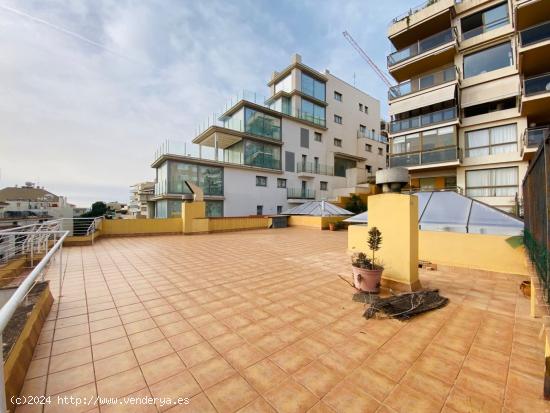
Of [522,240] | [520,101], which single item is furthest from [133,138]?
[520,101]

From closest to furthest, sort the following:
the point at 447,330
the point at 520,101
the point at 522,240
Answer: the point at 447,330 < the point at 522,240 < the point at 520,101

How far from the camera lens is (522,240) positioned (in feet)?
16.1

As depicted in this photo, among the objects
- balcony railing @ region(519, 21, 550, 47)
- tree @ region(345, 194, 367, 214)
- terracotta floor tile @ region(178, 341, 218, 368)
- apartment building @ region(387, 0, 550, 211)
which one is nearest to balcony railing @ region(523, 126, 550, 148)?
apartment building @ region(387, 0, 550, 211)

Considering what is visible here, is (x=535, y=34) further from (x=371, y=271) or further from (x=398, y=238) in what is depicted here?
(x=371, y=271)

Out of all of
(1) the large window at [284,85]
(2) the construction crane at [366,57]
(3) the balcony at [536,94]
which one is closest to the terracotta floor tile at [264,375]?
(3) the balcony at [536,94]

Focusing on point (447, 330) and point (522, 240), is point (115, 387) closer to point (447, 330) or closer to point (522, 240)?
point (447, 330)

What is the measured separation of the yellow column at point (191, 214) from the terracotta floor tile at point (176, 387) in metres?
11.7

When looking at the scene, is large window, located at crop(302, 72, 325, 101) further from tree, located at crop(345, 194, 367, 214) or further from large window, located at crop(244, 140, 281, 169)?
tree, located at crop(345, 194, 367, 214)

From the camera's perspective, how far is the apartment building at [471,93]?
11.6m

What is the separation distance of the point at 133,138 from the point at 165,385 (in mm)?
25490

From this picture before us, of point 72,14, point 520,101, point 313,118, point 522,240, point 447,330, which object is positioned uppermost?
point 313,118

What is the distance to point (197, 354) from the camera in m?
2.44

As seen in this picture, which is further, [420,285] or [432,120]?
[432,120]

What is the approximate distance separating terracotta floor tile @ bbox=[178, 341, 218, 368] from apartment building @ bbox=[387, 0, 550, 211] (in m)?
16.9
